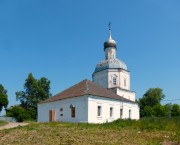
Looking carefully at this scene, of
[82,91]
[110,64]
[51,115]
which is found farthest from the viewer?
[110,64]

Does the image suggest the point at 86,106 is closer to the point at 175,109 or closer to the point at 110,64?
the point at 110,64

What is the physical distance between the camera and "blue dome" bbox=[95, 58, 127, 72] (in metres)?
48.3

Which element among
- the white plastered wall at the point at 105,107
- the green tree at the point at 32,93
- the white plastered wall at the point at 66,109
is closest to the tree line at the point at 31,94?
the green tree at the point at 32,93

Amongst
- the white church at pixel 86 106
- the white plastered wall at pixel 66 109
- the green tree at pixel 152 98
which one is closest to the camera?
the white plastered wall at pixel 66 109

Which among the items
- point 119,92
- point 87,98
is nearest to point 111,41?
point 119,92

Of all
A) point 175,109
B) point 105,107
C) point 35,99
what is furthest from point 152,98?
point 105,107

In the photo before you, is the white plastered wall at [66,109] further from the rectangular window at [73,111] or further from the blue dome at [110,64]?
the blue dome at [110,64]

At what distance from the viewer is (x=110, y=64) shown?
4850 cm

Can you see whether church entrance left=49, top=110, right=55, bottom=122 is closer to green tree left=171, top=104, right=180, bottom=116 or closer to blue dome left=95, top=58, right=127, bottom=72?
blue dome left=95, top=58, right=127, bottom=72

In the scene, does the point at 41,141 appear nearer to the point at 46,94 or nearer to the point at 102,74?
the point at 102,74

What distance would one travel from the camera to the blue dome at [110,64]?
159 ft

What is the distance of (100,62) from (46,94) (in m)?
15.7

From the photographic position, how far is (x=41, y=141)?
42.6 feet

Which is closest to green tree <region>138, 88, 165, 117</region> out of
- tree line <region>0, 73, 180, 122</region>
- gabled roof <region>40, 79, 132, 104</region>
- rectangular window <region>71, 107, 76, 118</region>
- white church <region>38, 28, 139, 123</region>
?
tree line <region>0, 73, 180, 122</region>
